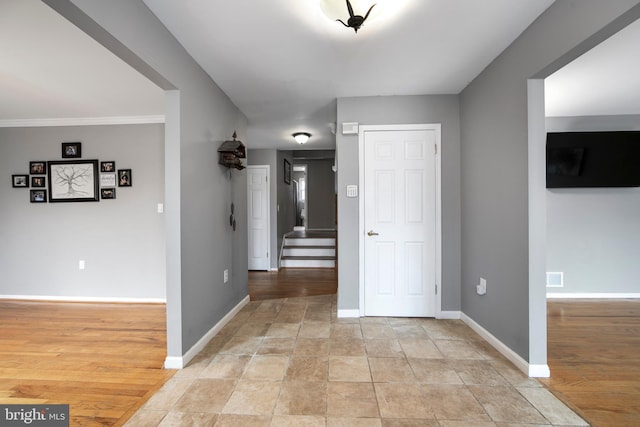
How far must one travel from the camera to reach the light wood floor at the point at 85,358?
175 cm

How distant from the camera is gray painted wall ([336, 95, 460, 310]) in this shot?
3021mm

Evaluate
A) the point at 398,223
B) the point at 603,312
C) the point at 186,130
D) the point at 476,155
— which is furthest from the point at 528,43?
the point at 603,312

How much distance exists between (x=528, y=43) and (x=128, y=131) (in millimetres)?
4340

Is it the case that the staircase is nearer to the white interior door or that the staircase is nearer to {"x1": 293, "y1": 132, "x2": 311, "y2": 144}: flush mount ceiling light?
the white interior door

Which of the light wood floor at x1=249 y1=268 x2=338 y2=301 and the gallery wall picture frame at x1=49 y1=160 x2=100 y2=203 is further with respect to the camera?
the light wood floor at x1=249 y1=268 x2=338 y2=301

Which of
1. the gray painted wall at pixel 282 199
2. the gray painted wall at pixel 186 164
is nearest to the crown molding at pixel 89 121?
the gray painted wall at pixel 186 164

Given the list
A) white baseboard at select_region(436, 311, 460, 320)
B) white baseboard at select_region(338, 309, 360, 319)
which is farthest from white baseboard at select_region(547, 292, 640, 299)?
white baseboard at select_region(338, 309, 360, 319)

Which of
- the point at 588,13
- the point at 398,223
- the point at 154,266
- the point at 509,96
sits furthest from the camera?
the point at 154,266

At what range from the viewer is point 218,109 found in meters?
2.82

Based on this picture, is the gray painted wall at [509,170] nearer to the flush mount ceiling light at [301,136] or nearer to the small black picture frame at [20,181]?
the flush mount ceiling light at [301,136]

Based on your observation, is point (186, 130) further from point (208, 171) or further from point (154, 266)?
point (154, 266)

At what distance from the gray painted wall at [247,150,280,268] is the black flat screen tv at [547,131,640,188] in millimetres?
4298

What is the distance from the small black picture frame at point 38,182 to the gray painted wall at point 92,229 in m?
0.17

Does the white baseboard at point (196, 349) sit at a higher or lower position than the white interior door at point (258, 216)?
lower
